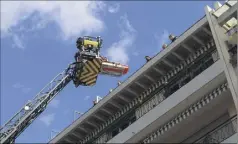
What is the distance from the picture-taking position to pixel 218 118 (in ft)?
92.9

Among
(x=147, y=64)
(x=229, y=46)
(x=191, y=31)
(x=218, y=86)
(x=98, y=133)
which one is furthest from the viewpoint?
(x=98, y=133)

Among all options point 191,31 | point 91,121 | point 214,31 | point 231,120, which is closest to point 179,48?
point 191,31

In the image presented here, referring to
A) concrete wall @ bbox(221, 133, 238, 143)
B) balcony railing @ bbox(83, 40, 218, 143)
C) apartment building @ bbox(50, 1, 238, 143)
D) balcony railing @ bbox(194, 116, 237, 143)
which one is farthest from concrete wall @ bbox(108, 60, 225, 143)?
concrete wall @ bbox(221, 133, 238, 143)

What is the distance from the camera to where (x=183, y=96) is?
28750 mm

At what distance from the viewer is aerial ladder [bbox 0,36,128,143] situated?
108 feet

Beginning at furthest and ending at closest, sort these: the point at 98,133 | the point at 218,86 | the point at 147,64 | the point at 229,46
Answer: the point at 98,133, the point at 147,64, the point at 218,86, the point at 229,46

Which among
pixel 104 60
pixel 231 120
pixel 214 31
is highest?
pixel 104 60

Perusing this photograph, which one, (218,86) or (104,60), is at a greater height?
(104,60)

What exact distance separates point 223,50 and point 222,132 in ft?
14.6

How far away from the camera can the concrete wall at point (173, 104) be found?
90.6ft

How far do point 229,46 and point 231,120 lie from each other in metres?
3.91

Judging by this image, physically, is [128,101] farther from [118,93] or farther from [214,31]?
[214,31]

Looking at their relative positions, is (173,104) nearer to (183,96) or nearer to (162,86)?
(183,96)

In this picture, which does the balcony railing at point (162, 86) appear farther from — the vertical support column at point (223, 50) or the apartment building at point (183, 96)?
the vertical support column at point (223, 50)
